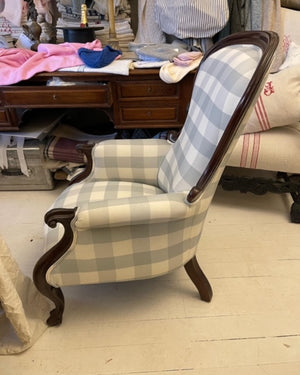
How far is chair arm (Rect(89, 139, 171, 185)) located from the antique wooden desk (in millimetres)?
340

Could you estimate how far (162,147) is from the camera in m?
1.36

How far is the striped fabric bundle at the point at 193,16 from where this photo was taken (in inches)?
60.2

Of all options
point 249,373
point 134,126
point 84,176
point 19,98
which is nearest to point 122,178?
point 84,176

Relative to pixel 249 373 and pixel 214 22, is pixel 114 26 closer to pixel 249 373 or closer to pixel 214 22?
pixel 214 22

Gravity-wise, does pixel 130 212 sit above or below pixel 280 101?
below

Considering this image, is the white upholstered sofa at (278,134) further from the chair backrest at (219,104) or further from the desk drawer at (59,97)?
the desk drawer at (59,97)

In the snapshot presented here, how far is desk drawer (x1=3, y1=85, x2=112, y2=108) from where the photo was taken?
1.56m

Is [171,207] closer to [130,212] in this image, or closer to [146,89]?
[130,212]

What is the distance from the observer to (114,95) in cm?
161

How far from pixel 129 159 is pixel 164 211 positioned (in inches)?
19.0

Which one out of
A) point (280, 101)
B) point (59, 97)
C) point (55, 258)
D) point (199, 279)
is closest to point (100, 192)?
point (55, 258)

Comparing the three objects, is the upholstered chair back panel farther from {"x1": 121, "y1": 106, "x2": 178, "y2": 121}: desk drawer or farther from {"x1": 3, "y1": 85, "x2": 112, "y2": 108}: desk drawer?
{"x1": 3, "y1": 85, "x2": 112, "y2": 108}: desk drawer

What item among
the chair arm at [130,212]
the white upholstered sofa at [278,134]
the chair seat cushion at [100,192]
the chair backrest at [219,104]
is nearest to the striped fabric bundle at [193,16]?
the white upholstered sofa at [278,134]

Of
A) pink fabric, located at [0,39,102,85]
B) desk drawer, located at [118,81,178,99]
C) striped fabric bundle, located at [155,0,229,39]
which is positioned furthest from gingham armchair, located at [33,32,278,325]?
pink fabric, located at [0,39,102,85]
